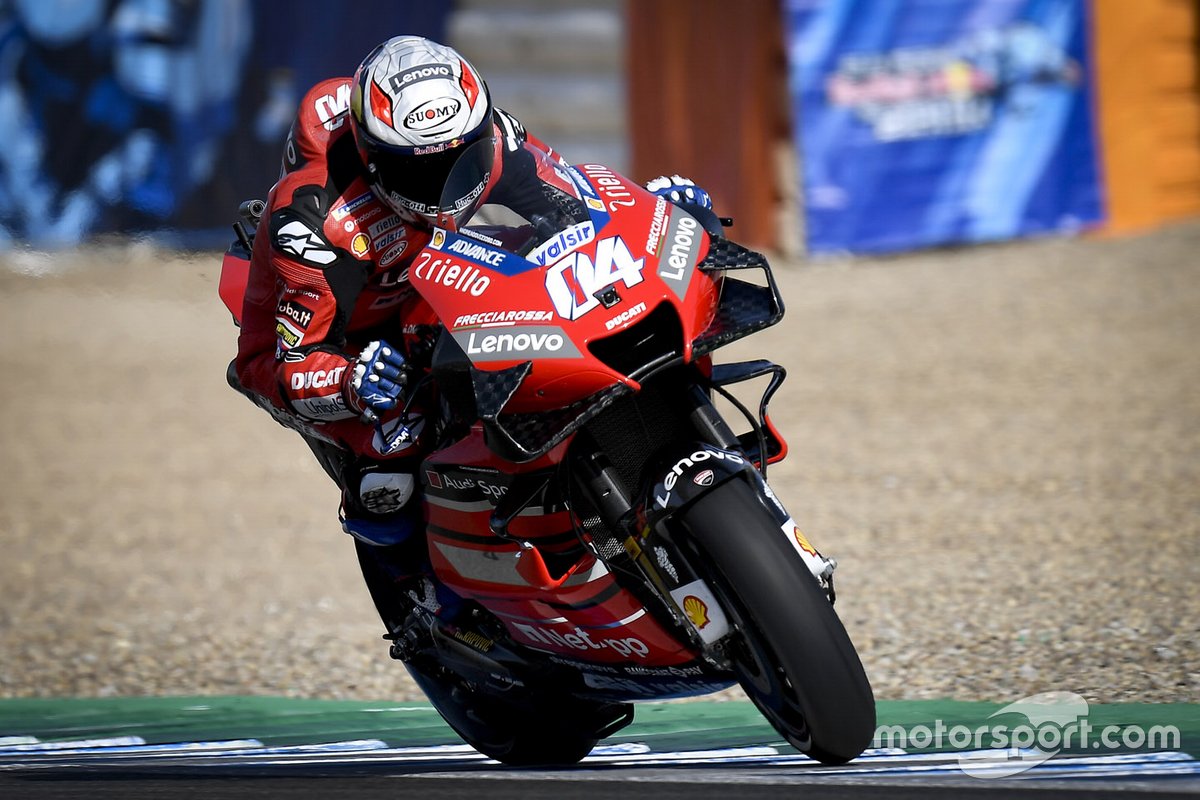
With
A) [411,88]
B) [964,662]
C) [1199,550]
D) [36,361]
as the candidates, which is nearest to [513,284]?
[411,88]

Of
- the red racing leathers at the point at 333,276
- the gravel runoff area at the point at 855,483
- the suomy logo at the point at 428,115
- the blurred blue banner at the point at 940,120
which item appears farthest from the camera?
the blurred blue banner at the point at 940,120

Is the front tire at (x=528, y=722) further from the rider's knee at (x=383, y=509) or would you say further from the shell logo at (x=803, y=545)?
the shell logo at (x=803, y=545)

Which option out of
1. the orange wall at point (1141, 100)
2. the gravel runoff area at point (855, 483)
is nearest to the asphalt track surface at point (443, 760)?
the gravel runoff area at point (855, 483)

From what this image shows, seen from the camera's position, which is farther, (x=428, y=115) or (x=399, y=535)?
(x=399, y=535)

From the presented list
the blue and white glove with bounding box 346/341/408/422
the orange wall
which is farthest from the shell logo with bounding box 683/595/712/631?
the orange wall

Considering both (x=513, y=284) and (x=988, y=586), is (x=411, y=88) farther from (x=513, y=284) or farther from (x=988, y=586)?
(x=988, y=586)

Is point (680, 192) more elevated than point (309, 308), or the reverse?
point (680, 192)

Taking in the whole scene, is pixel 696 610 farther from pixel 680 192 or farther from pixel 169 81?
pixel 169 81

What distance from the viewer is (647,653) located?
3.77 metres

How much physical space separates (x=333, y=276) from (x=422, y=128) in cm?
53

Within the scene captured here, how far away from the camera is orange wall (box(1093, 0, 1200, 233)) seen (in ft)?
48.6

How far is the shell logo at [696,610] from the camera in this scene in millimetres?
3463

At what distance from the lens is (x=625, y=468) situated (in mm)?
3607

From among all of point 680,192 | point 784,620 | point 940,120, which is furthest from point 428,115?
point 940,120
